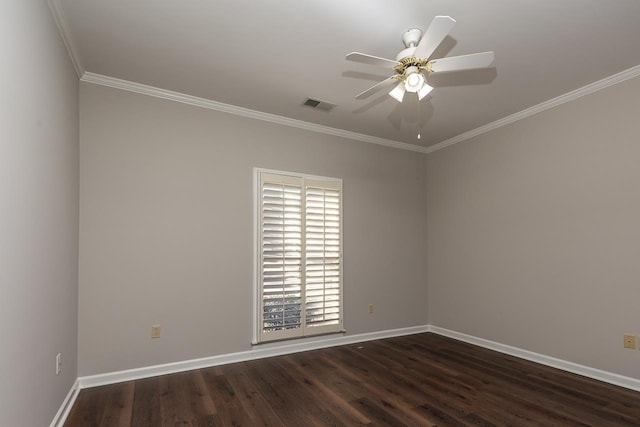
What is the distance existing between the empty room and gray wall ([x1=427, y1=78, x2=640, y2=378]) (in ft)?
0.07

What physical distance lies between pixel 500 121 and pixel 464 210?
3.81ft

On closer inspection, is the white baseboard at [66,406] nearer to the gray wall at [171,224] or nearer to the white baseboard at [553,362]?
the gray wall at [171,224]

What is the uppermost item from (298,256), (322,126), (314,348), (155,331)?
(322,126)

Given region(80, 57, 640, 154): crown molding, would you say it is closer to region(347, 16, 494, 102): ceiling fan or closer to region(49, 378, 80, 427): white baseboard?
region(347, 16, 494, 102): ceiling fan

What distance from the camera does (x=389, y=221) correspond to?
15.6 feet

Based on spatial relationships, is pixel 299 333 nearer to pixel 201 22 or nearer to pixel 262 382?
pixel 262 382

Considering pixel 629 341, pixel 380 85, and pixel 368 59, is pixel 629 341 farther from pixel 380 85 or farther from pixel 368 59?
pixel 368 59

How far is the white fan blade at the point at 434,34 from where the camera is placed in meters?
1.80

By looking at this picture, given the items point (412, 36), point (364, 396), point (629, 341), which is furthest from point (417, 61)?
point (629, 341)

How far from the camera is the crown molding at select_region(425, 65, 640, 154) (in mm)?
3006

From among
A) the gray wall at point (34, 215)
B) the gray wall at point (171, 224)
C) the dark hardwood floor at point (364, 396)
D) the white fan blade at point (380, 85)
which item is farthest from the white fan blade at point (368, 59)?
the dark hardwood floor at point (364, 396)

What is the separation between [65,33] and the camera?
241cm

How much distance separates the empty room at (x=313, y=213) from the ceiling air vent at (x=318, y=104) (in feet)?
0.12

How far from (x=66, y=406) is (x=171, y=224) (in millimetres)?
1596
